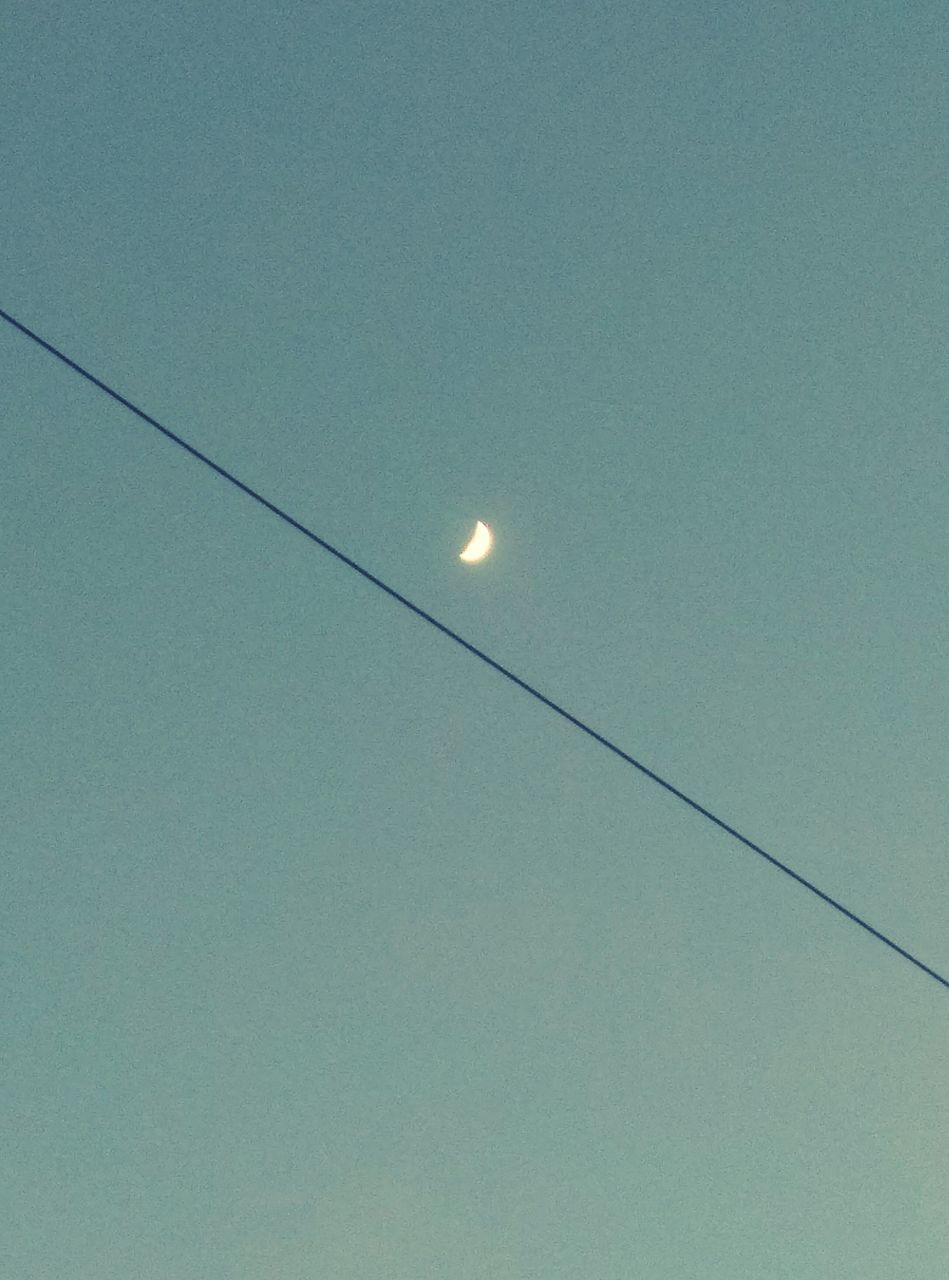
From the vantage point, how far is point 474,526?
21.9ft

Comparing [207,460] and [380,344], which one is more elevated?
[380,344]

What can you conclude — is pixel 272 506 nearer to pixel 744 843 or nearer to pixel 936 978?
pixel 744 843

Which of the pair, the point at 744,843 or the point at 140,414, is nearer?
the point at 140,414

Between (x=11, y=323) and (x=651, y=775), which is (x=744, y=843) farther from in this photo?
(x=11, y=323)

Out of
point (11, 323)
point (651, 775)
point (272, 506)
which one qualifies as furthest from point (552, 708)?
point (11, 323)

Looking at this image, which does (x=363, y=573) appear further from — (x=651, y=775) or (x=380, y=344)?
(x=651, y=775)

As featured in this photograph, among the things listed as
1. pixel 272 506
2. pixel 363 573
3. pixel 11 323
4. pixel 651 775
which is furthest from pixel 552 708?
pixel 11 323

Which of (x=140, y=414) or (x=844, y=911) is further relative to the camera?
(x=844, y=911)

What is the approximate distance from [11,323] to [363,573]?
1.50 metres

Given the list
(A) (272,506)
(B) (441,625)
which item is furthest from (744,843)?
(A) (272,506)

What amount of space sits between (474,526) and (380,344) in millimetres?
736

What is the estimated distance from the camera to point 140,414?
6.41 metres

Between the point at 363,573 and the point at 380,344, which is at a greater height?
the point at 380,344

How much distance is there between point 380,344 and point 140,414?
34.8 inches
